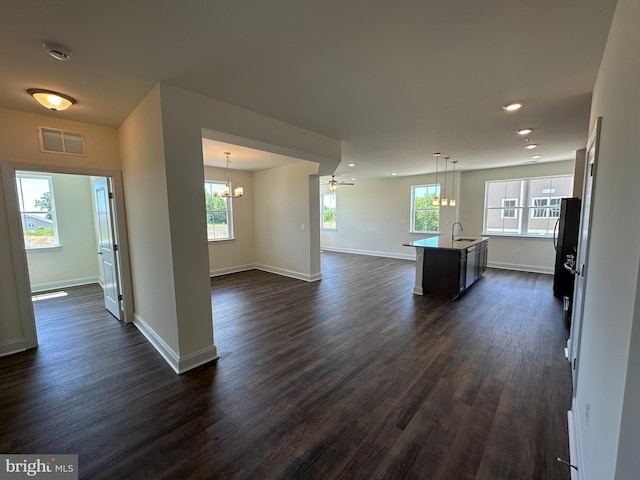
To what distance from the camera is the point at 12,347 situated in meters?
2.99

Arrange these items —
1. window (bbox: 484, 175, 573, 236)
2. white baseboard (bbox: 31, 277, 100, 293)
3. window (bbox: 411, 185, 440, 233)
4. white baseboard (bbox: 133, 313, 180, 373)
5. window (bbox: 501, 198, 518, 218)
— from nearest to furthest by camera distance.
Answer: white baseboard (bbox: 133, 313, 180, 373), white baseboard (bbox: 31, 277, 100, 293), window (bbox: 484, 175, 573, 236), window (bbox: 501, 198, 518, 218), window (bbox: 411, 185, 440, 233)

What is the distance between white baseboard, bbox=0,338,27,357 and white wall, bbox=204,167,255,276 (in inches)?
142

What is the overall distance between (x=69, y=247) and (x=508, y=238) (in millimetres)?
10232

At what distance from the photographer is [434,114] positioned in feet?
10.3

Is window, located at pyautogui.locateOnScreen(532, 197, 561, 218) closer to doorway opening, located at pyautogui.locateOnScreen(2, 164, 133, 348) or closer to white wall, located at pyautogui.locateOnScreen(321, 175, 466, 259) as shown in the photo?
white wall, located at pyautogui.locateOnScreen(321, 175, 466, 259)

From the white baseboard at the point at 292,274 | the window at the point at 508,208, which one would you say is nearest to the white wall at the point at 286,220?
the white baseboard at the point at 292,274

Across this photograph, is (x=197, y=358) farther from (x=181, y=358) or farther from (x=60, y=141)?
(x=60, y=141)

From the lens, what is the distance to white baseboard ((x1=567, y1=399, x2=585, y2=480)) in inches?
59.8

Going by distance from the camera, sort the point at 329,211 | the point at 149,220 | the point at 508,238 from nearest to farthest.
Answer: the point at 149,220 → the point at 508,238 → the point at 329,211

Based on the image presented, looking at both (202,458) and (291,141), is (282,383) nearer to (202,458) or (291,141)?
(202,458)

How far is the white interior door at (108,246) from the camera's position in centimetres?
368

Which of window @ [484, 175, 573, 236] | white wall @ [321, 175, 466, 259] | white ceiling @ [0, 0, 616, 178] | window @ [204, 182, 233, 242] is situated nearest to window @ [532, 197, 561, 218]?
window @ [484, 175, 573, 236]

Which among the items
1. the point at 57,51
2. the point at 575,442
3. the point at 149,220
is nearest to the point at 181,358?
the point at 149,220

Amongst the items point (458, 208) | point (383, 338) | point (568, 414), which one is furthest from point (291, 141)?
point (458, 208)
